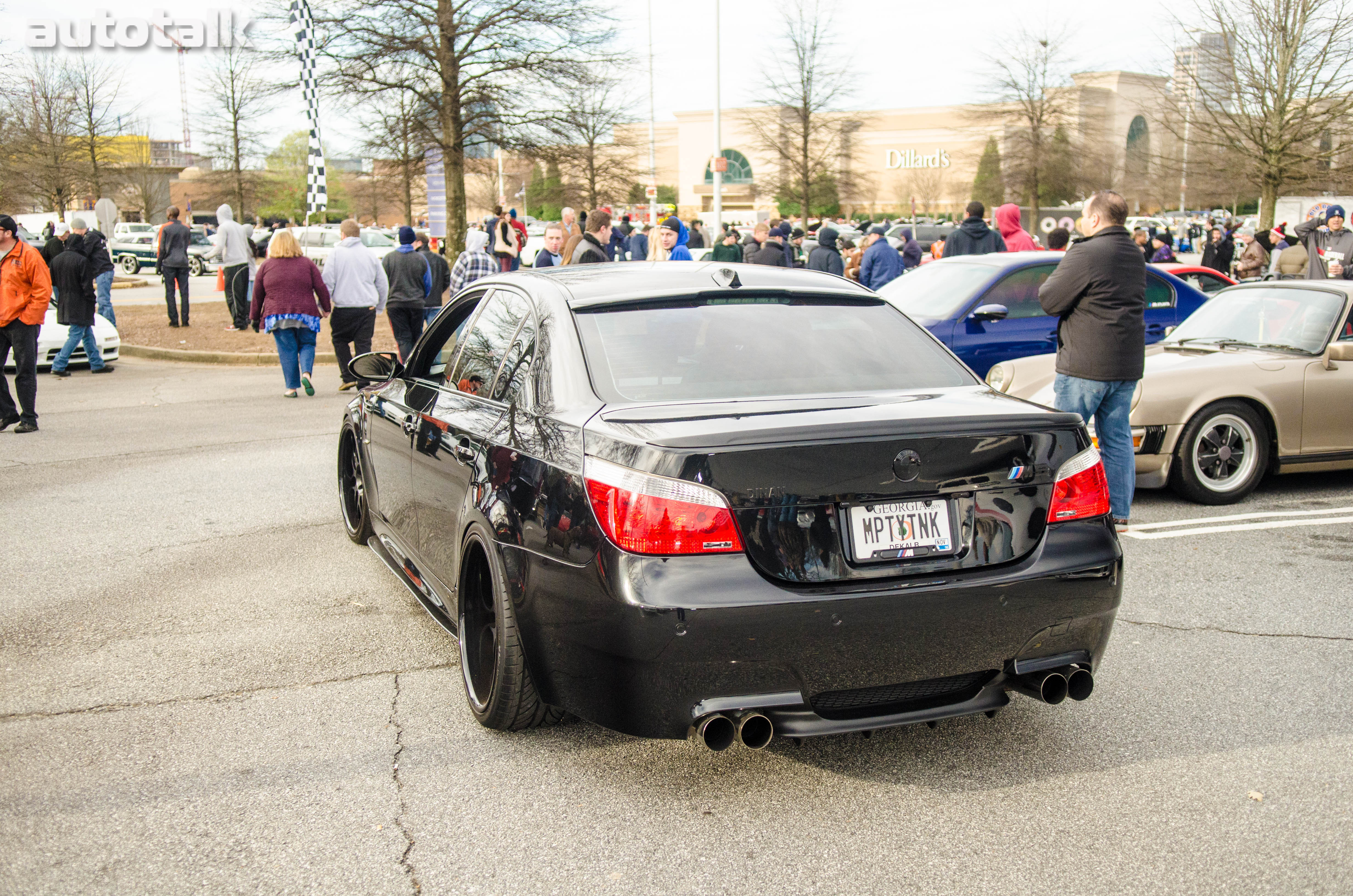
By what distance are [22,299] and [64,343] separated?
536 centimetres

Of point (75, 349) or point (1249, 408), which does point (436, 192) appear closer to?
point (75, 349)

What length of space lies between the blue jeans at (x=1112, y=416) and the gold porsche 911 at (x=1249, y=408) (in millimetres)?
778

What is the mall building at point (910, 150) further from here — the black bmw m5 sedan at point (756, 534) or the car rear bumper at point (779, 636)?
the car rear bumper at point (779, 636)

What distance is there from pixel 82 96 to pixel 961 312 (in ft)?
134

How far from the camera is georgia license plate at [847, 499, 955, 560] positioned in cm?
321

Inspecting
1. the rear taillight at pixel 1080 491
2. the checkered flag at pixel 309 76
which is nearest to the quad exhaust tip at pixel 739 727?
the rear taillight at pixel 1080 491

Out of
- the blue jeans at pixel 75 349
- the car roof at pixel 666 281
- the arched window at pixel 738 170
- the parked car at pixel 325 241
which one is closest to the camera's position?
the car roof at pixel 666 281

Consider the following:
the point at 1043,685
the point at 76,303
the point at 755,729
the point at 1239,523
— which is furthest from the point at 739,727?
the point at 76,303

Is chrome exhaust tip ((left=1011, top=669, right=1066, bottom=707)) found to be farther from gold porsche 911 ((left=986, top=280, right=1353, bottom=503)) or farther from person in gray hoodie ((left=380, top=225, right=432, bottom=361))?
person in gray hoodie ((left=380, top=225, right=432, bottom=361))

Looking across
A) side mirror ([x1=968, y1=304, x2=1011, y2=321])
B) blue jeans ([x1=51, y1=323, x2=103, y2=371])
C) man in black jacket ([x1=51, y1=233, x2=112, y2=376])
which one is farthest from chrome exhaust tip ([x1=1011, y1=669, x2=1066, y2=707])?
blue jeans ([x1=51, y1=323, x2=103, y2=371])

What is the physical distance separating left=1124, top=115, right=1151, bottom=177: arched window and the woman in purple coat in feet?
85.2

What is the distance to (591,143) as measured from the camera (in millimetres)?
24875

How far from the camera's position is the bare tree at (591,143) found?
22594mm

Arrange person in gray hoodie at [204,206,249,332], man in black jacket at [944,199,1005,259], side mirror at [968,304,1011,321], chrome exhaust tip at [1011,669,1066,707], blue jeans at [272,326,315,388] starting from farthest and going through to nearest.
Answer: person in gray hoodie at [204,206,249,332] → man in black jacket at [944,199,1005,259] → blue jeans at [272,326,315,388] → side mirror at [968,304,1011,321] → chrome exhaust tip at [1011,669,1066,707]
